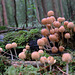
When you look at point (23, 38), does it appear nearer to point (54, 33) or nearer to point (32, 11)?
point (54, 33)

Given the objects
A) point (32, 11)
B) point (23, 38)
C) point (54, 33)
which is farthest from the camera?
point (32, 11)

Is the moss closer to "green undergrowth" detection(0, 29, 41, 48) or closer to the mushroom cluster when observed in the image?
"green undergrowth" detection(0, 29, 41, 48)

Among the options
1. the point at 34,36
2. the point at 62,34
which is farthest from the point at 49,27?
the point at 34,36

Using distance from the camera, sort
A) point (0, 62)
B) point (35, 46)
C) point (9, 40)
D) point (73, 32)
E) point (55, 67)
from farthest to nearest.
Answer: point (9, 40)
point (35, 46)
point (73, 32)
point (0, 62)
point (55, 67)

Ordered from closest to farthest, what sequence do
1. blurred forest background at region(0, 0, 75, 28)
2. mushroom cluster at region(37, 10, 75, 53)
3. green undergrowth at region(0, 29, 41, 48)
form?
1. mushroom cluster at region(37, 10, 75, 53)
2. green undergrowth at region(0, 29, 41, 48)
3. blurred forest background at region(0, 0, 75, 28)

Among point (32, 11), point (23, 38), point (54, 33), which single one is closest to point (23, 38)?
point (23, 38)

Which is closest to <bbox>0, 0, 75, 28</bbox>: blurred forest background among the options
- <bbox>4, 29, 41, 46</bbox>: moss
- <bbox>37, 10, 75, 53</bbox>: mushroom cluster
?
<bbox>4, 29, 41, 46</bbox>: moss

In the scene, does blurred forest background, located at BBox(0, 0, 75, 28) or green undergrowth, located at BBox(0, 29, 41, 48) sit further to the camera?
blurred forest background, located at BBox(0, 0, 75, 28)

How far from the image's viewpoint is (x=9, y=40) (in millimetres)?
3193

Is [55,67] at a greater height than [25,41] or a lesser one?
lesser

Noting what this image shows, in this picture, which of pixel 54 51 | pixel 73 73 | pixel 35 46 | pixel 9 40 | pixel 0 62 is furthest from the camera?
pixel 9 40

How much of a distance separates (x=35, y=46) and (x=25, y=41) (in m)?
0.41

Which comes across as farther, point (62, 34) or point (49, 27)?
point (49, 27)

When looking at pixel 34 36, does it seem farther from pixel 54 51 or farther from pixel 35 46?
pixel 54 51
